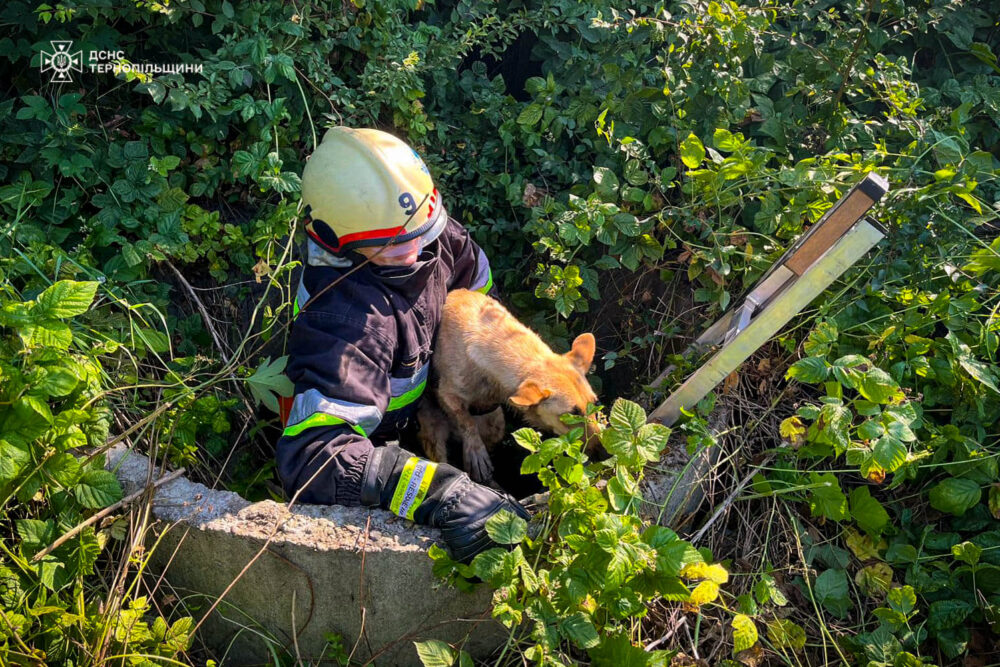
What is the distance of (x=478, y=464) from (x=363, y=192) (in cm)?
160

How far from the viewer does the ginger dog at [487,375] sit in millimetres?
3680

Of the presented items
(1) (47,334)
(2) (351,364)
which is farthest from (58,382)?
(2) (351,364)

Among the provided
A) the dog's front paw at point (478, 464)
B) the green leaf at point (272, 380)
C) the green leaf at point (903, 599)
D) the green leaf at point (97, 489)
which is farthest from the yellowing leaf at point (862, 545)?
the green leaf at point (97, 489)

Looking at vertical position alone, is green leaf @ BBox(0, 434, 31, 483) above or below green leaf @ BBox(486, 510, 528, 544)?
below

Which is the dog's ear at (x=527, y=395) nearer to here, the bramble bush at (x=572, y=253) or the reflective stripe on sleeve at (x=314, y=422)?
the bramble bush at (x=572, y=253)

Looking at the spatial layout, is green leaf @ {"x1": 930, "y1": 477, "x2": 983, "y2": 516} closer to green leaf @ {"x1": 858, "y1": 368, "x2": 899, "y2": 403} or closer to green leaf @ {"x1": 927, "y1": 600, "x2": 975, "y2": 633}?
green leaf @ {"x1": 927, "y1": 600, "x2": 975, "y2": 633}

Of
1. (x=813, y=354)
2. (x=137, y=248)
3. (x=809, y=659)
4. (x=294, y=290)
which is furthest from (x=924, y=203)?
(x=137, y=248)

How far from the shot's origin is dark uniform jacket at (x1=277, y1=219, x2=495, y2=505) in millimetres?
3129

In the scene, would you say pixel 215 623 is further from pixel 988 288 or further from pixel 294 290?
pixel 988 288

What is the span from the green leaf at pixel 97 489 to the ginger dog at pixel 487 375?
64.8 inches

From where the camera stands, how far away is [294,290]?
4.69 m

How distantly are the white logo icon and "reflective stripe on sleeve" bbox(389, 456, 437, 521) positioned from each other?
2.98m

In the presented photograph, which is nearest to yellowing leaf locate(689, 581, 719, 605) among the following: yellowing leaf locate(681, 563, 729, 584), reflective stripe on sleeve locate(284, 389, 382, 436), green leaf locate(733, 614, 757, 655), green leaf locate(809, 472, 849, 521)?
yellowing leaf locate(681, 563, 729, 584)

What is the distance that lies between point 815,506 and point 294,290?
319 cm
